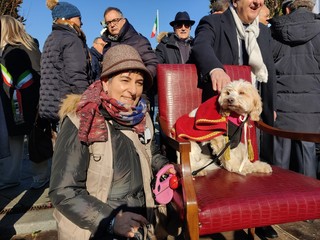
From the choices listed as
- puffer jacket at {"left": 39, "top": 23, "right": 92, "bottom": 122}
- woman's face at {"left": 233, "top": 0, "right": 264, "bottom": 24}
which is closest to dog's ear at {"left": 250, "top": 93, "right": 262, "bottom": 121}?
woman's face at {"left": 233, "top": 0, "right": 264, "bottom": 24}

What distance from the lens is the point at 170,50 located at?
15.3 ft

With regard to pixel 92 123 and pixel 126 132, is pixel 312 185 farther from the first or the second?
pixel 92 123

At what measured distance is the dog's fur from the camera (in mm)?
2271

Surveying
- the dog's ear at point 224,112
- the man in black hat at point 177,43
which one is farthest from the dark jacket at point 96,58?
the dog's ear at point 224,112

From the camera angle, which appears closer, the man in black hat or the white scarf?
the white scarf

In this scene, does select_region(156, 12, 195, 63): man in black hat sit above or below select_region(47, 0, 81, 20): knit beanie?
below

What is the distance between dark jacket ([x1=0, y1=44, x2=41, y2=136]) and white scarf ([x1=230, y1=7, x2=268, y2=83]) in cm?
A: 226

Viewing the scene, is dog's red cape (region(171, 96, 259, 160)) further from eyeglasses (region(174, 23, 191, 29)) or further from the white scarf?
eyeglasses (region(174, 23, 191, 29))

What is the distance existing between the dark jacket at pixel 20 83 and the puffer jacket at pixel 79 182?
2131 millimetres

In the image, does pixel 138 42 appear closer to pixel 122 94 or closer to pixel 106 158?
pixel 122 94

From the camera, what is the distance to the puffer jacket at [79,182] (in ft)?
4.47

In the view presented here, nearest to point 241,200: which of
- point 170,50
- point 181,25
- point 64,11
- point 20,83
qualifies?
point 64,11

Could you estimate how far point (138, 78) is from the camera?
1.67 m

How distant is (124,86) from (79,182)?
544 millimetres
